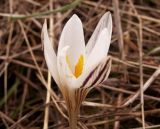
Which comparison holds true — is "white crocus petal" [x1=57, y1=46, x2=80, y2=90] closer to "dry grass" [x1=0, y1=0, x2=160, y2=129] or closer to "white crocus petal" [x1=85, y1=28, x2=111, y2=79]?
"white crocus petal" [x1=85, y1=28, x2=111, y2=79]

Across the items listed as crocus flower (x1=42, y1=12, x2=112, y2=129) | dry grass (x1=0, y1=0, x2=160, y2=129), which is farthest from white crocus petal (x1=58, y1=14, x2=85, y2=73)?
dry grass (x1=0, y1=0, x2=160, y2=129)

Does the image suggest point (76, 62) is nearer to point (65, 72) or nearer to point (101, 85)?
point (65, 72)

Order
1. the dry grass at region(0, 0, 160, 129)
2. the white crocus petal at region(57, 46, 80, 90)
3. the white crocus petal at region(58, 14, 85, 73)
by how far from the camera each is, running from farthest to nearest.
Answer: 1. the dry grass at region(0, 0, 160, 129)
2. the white crocus petal at region(58, 14, 85, 73)
3. the white crocus petal at region(57, 46, 80, 90)

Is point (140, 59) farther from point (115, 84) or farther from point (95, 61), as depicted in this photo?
point (95, 61)

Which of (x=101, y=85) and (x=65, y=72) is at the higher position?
(x=65, y=72)

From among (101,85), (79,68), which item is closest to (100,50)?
(79,68)

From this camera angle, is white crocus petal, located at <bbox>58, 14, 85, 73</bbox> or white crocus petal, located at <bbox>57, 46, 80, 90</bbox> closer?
white crocus petal, located at <bbox>57, 46, 80, 90</bbox>

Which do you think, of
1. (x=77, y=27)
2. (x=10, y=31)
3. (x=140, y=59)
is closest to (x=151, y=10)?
(x=140, y=59)
